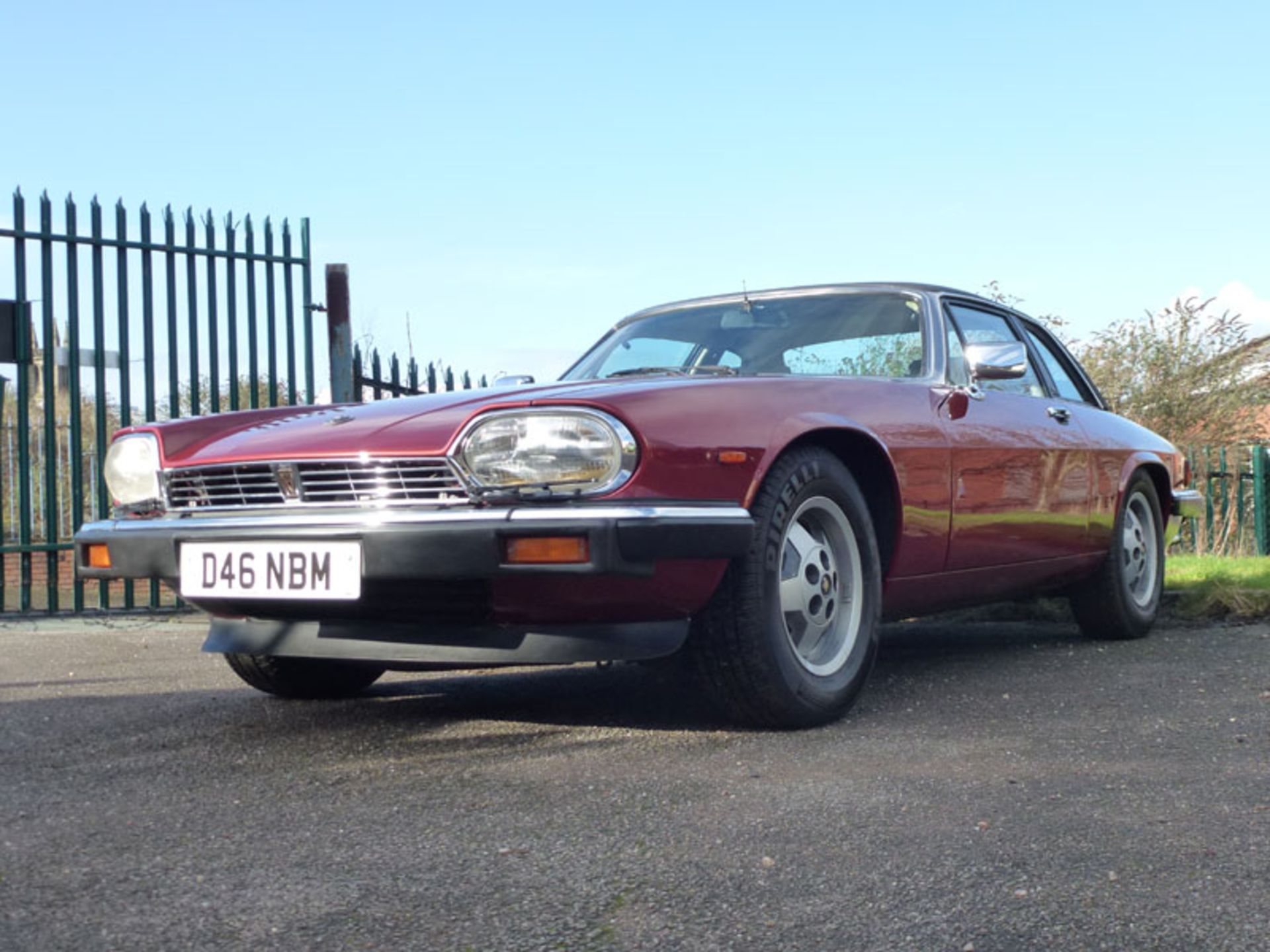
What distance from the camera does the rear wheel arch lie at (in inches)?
147

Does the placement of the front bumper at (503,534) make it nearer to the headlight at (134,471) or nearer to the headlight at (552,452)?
the headlight at (552,452)

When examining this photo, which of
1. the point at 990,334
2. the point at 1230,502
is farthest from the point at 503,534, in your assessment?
the point at 1230,502

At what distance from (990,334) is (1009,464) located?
71 centimetres

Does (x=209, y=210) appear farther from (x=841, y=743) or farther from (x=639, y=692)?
(x=841, y=743)

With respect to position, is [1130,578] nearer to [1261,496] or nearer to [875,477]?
[875,477]

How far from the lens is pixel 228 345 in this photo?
280 inches

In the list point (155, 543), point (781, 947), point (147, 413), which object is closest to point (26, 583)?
point (147, 413)

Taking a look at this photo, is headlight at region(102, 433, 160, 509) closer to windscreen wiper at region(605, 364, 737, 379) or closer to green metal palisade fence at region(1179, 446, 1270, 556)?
windscreen wiper at region(605, 364, 737, 379)

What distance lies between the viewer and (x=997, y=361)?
438cm

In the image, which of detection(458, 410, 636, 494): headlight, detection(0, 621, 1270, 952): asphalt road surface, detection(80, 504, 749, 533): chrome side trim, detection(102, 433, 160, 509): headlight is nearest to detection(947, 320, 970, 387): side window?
detection(0, 621, 1270, 952): asphalt road surface

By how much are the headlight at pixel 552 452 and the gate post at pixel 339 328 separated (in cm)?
468

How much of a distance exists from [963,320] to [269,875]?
3.38 meters

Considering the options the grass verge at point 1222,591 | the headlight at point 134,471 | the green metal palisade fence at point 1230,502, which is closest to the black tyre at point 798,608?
the headlight at point 134,471

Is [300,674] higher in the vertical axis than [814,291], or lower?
lower
